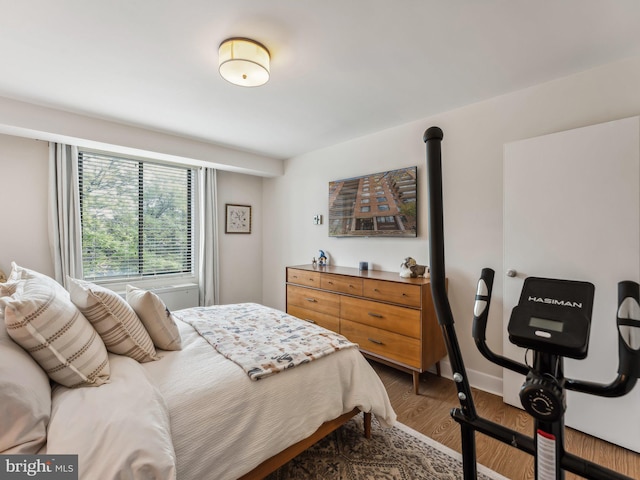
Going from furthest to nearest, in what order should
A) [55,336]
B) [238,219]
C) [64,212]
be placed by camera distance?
[238,219], [64,212], [55,336]

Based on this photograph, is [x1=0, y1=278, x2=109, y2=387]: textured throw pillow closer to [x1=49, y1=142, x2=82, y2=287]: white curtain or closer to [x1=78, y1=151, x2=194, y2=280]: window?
[x1=49, y1=142, x2=82, y2=287]: white curtain

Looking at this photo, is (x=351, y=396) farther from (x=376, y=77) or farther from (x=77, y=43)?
(x=77, y=43)

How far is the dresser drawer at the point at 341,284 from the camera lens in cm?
283

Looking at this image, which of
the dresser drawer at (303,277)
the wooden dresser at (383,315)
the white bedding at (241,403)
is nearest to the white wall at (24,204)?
the white bedding at (241,403)

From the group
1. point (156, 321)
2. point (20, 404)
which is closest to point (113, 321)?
point (156, 321)

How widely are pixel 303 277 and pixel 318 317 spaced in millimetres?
492

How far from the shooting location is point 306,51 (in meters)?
1.84

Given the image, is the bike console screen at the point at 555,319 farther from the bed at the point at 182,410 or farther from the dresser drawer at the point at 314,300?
the dresser drawer at the point at 314,300

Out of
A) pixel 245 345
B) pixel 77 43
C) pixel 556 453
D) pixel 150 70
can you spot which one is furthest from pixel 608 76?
pixel 77 43

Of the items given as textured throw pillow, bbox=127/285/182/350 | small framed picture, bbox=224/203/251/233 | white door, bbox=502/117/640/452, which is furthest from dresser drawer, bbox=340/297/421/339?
small framed picture, bbox=224/203/251/233

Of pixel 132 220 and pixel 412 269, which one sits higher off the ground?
pixel 132 220

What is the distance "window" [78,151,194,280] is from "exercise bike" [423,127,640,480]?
12.3 feet

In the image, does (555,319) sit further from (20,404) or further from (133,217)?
(133,217)

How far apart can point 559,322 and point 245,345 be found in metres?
1.51
